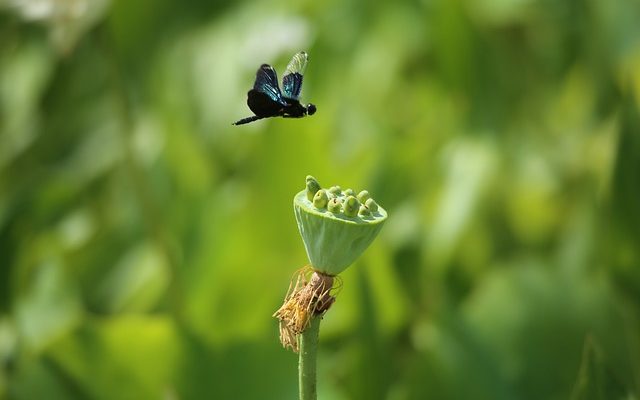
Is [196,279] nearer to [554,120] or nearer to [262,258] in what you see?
[262,258]

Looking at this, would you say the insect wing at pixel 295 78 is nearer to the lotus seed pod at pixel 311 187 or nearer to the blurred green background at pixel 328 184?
the lotus seed pod at pixel 311 187

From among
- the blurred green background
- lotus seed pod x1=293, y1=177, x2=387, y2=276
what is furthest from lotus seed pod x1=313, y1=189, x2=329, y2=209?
the blurred green background

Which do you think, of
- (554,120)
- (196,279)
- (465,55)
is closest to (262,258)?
(196,279)

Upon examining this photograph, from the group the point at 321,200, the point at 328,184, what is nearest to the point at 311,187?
the point at 321,200

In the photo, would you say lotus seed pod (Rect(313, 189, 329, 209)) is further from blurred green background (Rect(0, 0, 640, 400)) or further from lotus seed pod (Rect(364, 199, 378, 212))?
blurred green background (Rect(0, 0, 640, 400))

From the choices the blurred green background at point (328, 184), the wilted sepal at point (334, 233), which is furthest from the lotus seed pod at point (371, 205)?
the blurred green background at point (328, 184)

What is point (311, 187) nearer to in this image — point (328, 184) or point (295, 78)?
point (295, 78)
